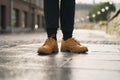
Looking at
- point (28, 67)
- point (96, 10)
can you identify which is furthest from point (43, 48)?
point (96, 10)

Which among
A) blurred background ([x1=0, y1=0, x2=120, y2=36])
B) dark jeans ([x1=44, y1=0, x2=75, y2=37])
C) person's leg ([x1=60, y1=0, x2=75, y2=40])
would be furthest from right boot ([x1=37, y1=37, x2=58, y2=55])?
blurred background ([x1=0, y1=0, x2=120, y2=36])

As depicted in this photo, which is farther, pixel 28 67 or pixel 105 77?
pixel 28 67

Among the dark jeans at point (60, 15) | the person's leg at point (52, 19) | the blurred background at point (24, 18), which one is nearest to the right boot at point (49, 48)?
the person's leg at point (52, 19)

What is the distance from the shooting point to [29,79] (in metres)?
1.99

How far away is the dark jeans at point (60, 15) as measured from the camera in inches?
152

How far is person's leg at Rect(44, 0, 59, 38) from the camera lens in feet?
12.7

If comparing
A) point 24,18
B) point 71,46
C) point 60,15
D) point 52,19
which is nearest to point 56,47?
point 71,46

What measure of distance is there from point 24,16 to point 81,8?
76.3 m

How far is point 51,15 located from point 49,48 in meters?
0.42

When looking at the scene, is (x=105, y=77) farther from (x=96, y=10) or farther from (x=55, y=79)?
(x=96, y=10)

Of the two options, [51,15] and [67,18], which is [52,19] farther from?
[67,18]

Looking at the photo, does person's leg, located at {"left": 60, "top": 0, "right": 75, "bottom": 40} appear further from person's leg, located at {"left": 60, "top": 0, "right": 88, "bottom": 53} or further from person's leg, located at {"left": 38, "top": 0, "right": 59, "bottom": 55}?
person's leg, located at {"left": 38, "top": 0, "right": 59, "bottom": 55}

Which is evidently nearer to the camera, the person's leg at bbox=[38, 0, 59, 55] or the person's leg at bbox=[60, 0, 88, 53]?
the person's leg at bbox=[38, 0, 59, 55]

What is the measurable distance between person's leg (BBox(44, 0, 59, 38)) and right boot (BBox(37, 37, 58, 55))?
96 millimetres
